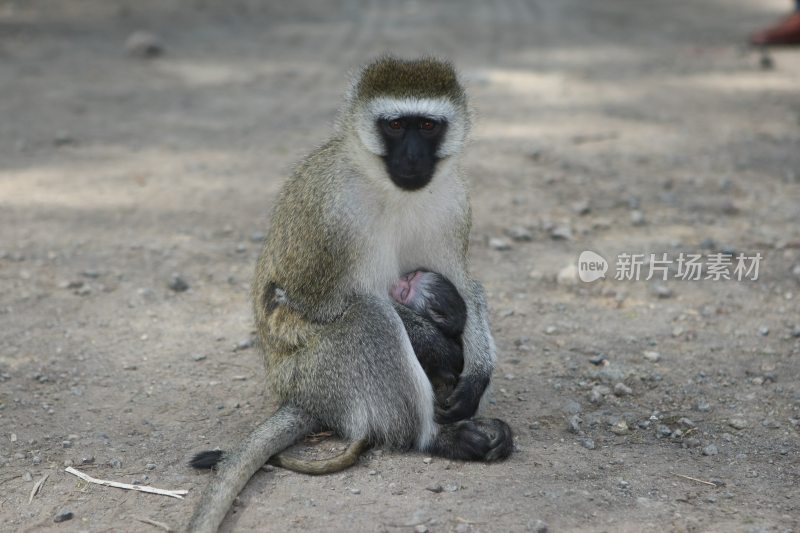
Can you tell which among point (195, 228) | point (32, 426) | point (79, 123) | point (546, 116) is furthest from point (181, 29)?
point (32, 426)

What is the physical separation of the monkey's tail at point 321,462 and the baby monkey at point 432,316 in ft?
1.68

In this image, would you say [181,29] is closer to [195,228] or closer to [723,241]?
[195,228]

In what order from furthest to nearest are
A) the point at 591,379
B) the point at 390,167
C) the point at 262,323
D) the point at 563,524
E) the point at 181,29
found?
1. the point at 181,29
2. the point at 591,379
3. the point at 262,323
4. the point at 390,167
5. the point at 563,524

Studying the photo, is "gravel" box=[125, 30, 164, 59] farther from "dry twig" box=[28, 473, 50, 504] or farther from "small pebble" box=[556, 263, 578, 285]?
"dry twig" box=[28, 473, 50, 504]

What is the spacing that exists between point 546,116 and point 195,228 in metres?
3.94

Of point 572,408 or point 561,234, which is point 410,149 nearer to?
point 572,408

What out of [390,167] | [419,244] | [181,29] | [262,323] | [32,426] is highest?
[181,29]

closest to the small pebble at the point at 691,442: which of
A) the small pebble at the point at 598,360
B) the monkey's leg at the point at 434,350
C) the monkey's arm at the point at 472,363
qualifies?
the small pebble at the point at 598,360

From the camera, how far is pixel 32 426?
424cm

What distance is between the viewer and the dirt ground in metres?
3.76

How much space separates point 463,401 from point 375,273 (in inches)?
26.6

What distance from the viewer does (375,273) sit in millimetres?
4109

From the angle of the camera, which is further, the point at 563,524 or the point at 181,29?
the point at 181,29

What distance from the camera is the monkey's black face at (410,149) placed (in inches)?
156
